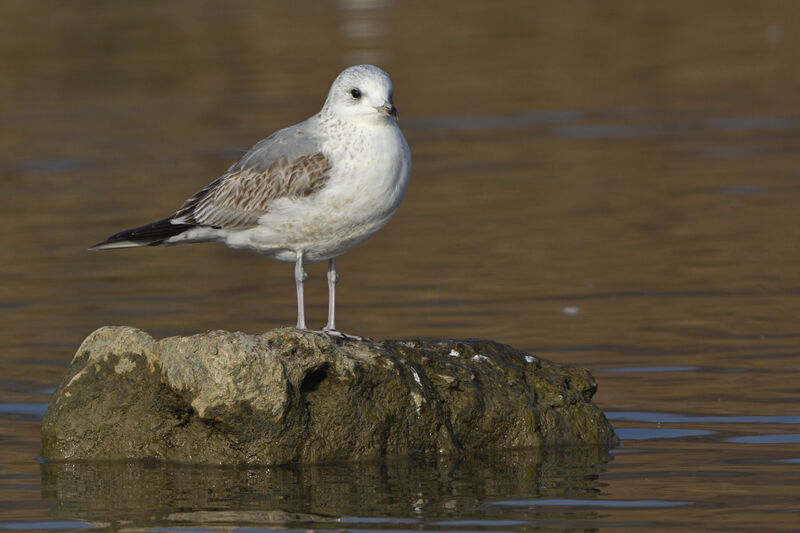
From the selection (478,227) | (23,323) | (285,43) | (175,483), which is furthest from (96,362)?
(285,43)

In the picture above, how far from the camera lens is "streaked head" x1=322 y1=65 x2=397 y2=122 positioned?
8.59 metres

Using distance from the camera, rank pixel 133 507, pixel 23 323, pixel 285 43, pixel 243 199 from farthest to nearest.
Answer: pixel 285 43 < pixel 23 323 < pixel 243 199 < pixel 133 507

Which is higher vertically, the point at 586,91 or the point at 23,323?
the point at 586,91

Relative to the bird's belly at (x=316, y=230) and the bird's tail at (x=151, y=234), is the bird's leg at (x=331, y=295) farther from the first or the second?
the bird's tail at (x=151, y=234)

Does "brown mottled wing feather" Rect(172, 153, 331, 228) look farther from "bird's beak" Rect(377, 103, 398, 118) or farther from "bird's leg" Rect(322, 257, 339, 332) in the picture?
"bird's leg" Rect(322, 257, 339, 332)

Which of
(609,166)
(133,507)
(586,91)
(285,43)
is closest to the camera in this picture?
(133,507)

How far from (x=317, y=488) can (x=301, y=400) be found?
49cm

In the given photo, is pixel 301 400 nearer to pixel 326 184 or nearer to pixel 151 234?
pixel 326 184

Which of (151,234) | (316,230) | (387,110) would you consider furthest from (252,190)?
(387,110)

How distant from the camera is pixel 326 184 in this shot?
8.61m

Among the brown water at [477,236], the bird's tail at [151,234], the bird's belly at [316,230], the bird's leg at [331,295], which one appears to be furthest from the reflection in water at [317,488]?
the bird's tail at [151,234]

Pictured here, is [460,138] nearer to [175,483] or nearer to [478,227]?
[478,227]

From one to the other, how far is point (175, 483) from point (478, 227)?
825 cm

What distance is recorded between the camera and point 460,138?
21594mm
